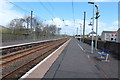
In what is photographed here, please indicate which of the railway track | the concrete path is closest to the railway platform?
the concrete path

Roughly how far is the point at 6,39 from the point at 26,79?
44909 mm

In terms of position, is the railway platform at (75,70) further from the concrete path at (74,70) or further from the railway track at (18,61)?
the railway track at (18,61)

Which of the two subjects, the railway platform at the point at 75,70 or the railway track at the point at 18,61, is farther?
the railway track at the point at 18,61

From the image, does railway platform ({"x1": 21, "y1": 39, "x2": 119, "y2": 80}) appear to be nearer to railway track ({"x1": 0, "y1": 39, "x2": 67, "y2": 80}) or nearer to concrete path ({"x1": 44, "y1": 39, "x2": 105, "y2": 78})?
concrete path ({"x1": 44, "y1": 39, "x2": 105, "y2": 78})

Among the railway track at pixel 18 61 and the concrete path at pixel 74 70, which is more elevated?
the concrete path at pixel 74 70

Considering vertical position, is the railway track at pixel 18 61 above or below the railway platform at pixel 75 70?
below

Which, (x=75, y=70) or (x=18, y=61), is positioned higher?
(x=75, y=70)

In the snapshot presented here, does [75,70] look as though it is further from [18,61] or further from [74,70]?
[18,61]

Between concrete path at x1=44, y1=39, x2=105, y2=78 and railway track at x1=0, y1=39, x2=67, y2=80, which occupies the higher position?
concrete path at x1=44, y1=39, x2=105, y2=78

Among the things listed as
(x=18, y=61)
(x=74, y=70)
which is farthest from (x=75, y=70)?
(x=18, y=61)

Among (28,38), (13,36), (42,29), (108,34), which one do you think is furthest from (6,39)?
(108,34)

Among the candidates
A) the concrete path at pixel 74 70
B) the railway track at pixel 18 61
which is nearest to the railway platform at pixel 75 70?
the concrete path at pixel 74 70

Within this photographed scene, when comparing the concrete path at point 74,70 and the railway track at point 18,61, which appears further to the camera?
the railway track at point 18,61

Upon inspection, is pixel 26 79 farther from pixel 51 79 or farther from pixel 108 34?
pixel 108 34
